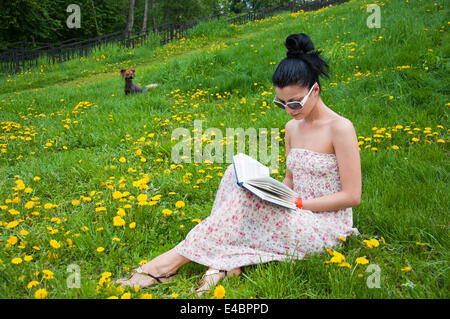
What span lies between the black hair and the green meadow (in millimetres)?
1006

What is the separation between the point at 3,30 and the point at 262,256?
22.4 meters

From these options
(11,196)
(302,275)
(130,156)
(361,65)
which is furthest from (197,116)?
(302,275)

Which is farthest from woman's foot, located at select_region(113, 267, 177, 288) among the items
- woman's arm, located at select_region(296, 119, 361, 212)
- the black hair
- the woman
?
the black hair

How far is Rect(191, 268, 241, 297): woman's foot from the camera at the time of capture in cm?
166

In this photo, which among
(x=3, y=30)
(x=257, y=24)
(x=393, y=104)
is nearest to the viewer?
(x=393, y=104)

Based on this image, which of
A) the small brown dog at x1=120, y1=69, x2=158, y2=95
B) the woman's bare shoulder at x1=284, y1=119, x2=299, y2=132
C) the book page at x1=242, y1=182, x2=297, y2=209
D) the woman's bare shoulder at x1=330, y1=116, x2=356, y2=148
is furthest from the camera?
the small brown dog at x1=120, y1=69, x2=158, y2=95

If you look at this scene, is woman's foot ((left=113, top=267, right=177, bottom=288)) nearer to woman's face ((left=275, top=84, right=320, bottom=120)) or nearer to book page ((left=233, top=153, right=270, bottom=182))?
book page ((left=233, top=153, right=270, bottom=182))

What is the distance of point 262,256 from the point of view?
179 cm

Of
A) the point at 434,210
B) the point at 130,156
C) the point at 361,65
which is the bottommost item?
the point at 434,210

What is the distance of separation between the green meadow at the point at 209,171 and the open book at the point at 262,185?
376mm

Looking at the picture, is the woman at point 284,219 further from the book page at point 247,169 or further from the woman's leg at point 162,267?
the book page at point 247,169

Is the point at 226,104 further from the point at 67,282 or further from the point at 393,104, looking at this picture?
the point at 67,282

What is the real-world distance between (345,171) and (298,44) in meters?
0.78

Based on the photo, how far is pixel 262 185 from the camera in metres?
1.59
